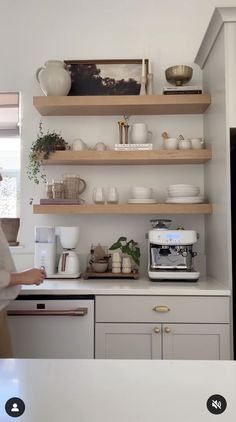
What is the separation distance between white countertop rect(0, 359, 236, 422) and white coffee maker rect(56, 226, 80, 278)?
73.5 inches

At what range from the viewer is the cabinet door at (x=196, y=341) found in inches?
80.0

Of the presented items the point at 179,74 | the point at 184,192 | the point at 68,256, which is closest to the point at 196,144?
the point at 184,192

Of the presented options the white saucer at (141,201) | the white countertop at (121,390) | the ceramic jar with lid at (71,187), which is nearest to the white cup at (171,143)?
the white saucer at (141,201)

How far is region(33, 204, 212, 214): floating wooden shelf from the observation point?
8.09 feet

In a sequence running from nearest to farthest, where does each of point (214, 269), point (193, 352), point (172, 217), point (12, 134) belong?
point (193, 352)
point (214, 269)
point (172, 217)
point (12, 134)

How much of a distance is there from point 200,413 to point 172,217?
2.26 meters

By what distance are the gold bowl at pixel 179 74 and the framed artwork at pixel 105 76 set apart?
22cm

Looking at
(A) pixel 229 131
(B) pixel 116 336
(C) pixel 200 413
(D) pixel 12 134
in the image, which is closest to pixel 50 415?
(C) pixel 200 413

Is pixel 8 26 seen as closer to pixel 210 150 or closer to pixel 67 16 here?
pixel 67 16

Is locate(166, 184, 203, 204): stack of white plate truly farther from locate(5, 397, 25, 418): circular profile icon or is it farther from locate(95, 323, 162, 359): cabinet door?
locate(5, 397, 25, 418): circular profile icon

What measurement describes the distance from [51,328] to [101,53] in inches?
78.5

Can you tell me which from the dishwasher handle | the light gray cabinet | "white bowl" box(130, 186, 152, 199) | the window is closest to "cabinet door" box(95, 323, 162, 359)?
the light gray cabinet

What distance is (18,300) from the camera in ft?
6.88

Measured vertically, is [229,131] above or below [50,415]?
above
